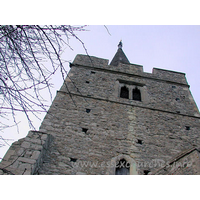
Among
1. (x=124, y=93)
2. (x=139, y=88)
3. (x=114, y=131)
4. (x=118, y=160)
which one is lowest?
(x=118, y=160)

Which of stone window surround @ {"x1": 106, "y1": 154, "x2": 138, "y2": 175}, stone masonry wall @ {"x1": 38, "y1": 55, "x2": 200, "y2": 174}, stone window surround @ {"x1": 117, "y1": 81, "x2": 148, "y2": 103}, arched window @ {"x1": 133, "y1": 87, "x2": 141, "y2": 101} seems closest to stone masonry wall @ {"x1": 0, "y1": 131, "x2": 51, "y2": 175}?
stone masonry wall @ {"x1": 38, "y1": 55, "x2": 200, "y2": 174}

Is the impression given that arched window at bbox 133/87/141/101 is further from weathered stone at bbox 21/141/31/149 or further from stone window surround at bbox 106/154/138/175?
weathered stone at bbox 21/141/31/149

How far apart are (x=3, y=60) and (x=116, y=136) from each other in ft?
13.3

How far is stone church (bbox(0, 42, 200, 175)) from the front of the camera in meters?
4.62

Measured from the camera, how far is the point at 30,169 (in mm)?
4105

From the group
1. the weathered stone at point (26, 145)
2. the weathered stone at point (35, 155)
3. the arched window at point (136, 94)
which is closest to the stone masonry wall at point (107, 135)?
the weathered stone at point (35, 155)

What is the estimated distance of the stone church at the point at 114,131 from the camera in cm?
462

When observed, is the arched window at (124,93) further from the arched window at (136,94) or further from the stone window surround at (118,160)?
the stone window surround at (118,160)

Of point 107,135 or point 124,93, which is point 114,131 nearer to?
point 107,135

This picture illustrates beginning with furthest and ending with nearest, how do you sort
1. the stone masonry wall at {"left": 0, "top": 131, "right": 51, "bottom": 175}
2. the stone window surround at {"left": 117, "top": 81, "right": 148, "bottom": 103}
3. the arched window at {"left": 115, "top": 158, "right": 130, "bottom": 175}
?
the stone window surround at {"left": 117, "top": 81, "right": 148, "bottom": 103}, the arched window at {"left": 115, "top": 158, "right": 130, "bottom": 175}, the stone masonry wall at {"left": 0, "top": 131, "right": 51, "bottom": 175}

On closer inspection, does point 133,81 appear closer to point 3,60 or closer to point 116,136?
point 116,136

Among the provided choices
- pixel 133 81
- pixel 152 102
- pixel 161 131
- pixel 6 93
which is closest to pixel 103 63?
pixel 133 81

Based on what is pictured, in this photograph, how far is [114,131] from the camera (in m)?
6.14

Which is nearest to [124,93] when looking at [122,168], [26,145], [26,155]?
[122,168]
